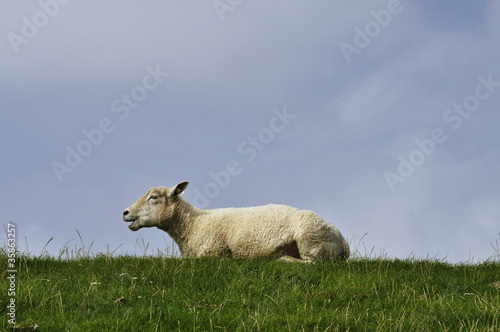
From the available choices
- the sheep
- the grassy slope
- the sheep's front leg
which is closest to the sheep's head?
the sheep

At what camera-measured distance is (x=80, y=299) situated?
770cm

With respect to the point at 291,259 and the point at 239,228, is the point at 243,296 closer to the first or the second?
the point at 291,259

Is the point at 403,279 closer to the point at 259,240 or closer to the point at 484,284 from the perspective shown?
the point at 484,284

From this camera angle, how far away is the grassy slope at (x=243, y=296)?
684cm

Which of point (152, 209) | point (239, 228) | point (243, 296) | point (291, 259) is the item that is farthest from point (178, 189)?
point (243, 296)

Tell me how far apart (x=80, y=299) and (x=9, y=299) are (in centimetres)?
95

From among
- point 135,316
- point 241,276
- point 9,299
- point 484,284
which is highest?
point 9,299

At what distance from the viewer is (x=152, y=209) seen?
1191 cm

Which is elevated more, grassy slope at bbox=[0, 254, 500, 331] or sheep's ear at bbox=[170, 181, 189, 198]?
sheep's ear at bbox=[170, 181, 189, 198]

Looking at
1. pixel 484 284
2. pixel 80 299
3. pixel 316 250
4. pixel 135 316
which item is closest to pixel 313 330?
pixel 135 316

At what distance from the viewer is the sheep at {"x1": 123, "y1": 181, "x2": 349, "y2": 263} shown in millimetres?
10844

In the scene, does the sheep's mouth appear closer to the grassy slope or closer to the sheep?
the sheep

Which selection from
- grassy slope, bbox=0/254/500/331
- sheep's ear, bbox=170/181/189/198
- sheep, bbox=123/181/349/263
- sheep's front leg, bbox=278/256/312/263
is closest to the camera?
grassy slope, bbox=0/254/500/331

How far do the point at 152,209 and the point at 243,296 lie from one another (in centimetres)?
438
